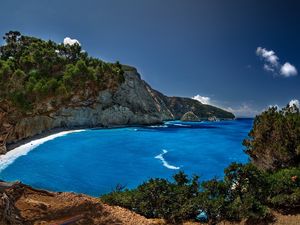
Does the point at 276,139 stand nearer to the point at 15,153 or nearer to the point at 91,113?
the point at 15,153

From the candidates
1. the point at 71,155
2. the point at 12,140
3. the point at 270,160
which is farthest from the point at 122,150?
the point at 270,160

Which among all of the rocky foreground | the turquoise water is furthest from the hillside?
the turquoise water

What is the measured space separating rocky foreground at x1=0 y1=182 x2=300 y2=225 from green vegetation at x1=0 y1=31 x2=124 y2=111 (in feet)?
10.7

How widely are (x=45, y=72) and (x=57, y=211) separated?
16.1 feet

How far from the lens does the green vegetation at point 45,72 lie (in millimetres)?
7922

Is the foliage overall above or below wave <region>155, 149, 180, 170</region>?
above

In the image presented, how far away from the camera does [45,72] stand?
342 inches

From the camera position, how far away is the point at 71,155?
29.2m

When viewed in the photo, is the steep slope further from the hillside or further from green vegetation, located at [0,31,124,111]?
green vegetation, located at [0,31,124,111]

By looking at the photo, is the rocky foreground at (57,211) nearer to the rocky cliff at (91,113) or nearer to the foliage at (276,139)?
the rocky cliff at (91,113)

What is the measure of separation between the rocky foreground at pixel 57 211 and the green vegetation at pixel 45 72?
327 centimetres

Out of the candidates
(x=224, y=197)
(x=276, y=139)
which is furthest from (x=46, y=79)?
(x=276, y=139)

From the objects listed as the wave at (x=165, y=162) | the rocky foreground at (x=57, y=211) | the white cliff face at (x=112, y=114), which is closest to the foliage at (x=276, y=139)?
the rocky foreground at (x=57, y=211)

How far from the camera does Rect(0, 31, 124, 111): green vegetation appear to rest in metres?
7.92
